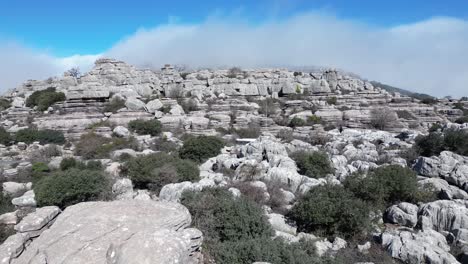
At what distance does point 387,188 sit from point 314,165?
10.5 ft

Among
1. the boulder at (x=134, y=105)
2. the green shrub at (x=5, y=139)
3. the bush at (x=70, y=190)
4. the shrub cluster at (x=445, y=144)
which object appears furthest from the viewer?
the boulder at (x=134, y=105)

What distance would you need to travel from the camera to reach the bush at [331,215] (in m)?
7.52

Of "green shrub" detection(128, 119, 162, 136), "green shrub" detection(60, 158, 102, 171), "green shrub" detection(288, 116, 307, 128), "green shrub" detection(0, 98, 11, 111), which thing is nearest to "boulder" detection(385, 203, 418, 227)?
"green shrub" detection(60, 158, 102, 171)

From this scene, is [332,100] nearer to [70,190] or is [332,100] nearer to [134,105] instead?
[134,105]

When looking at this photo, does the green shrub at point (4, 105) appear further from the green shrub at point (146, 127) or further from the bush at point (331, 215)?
the bush at point (331, 215)

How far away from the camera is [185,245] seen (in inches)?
193

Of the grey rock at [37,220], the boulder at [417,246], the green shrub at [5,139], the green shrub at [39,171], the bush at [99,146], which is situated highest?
the grey rock at [37,220]

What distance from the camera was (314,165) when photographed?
1207 centimetres

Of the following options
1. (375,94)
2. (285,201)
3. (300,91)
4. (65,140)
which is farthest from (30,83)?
(285,201)

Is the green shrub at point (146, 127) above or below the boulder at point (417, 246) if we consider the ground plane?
below

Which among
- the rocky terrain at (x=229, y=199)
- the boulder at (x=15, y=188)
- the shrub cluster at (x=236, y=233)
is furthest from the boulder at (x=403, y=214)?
the boulder at (x=15, y=188)

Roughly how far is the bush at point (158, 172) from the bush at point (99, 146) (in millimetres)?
5952

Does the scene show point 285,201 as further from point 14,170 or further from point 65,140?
point 65,140

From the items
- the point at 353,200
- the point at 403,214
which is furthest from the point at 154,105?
the point at 403,214
